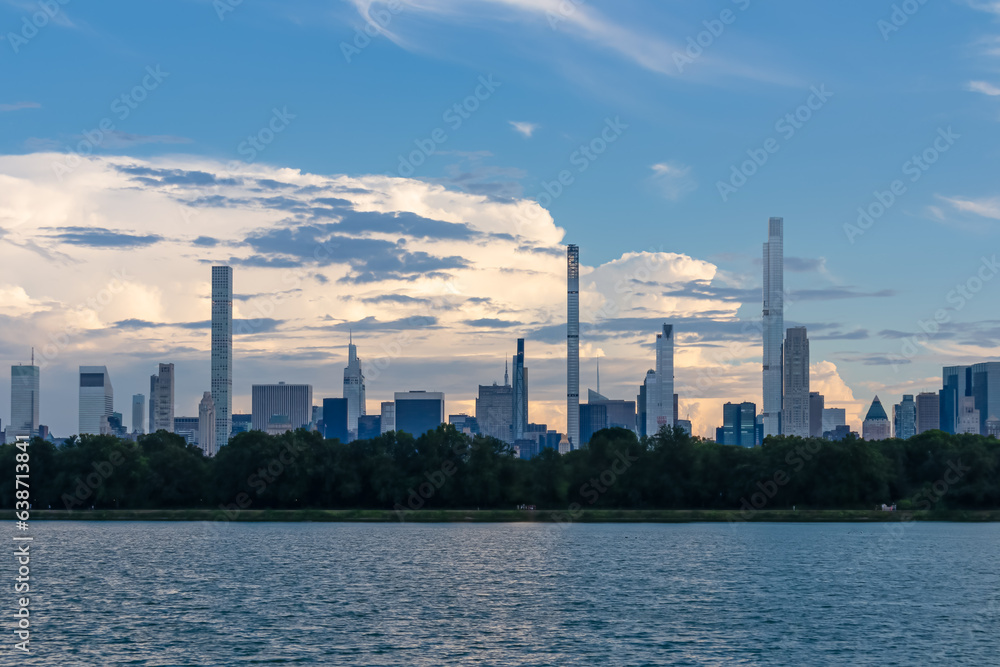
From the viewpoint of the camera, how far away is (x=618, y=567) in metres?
104

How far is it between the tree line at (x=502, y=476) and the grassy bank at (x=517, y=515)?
3717 millimetres

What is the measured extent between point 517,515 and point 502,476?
10631 millimetres

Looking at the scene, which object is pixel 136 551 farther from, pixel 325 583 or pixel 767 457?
pixel 767 457

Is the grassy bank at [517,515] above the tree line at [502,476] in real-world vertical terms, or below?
below

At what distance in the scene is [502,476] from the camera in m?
190

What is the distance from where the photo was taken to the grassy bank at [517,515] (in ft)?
581

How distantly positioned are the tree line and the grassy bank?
12.2 ft

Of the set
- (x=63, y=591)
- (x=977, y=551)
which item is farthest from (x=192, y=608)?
(x=977, y=551)

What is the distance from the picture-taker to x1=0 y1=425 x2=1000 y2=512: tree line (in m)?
183

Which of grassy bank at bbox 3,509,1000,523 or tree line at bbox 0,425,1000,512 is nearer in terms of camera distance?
grassy bank at bbox 3,509,1000,523

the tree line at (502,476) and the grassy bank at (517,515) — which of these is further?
the tree line at (502,476)

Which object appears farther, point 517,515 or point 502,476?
point 502,476

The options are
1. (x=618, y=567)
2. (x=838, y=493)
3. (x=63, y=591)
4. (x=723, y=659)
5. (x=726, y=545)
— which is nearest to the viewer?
(x=723, y=659)

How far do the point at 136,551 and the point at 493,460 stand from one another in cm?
7856
